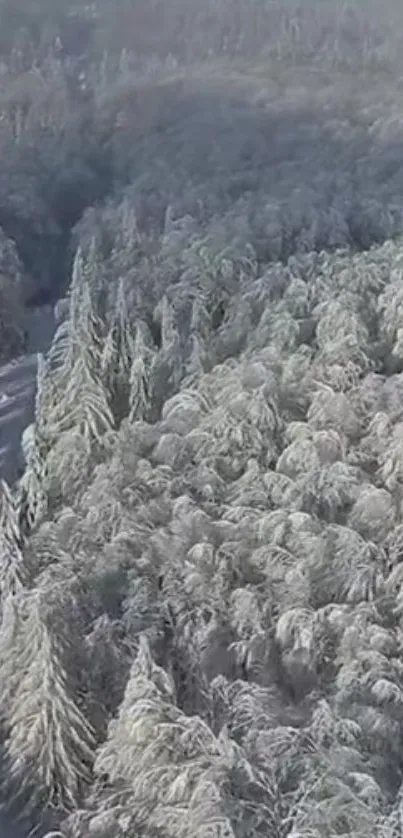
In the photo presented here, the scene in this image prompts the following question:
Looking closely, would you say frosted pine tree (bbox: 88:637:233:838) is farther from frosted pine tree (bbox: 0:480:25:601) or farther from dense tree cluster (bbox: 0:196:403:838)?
frosted pine tree (bbox: 0:480:25:601)

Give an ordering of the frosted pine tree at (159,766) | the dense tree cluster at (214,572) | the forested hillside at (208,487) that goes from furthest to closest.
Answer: the forested hillside at (208,487)
the dense tree cluster at (214,572)
the frosted pine tree at (159,766)

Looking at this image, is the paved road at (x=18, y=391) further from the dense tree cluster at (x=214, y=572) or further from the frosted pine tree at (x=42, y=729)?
the frosted pine tree at (x=42, y=729)

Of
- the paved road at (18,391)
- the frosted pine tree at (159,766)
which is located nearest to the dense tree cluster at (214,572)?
the frosted pine tree at (159,766)

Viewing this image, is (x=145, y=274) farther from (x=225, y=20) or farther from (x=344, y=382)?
(x=225, y=20)

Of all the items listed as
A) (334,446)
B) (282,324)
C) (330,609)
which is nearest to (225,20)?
(282,324)

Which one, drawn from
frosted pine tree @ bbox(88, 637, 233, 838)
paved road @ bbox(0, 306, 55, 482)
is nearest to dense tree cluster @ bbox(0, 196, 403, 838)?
frosted pine tree @ bbox(88, 637, 233, 838)

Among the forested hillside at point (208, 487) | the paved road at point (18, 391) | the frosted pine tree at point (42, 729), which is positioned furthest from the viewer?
the paved road at point (18, 391)

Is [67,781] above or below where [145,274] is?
below
